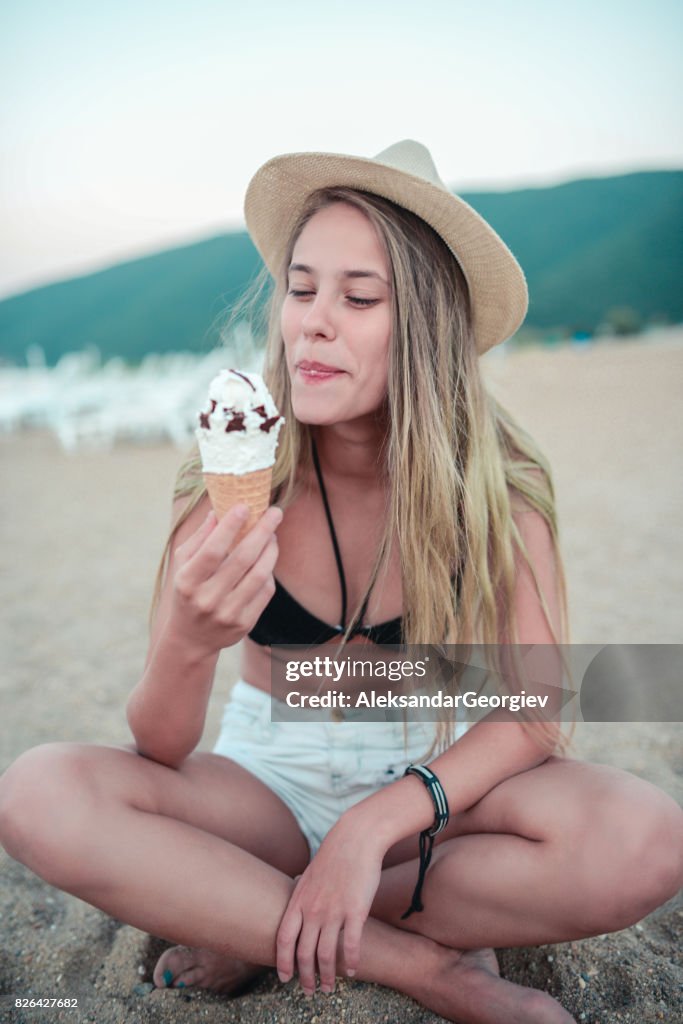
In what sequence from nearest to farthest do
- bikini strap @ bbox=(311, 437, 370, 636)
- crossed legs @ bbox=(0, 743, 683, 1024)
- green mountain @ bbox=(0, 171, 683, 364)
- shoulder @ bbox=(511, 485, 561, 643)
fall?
crossed legs @ bbox=(0, 743, 683, 1024)
shoulder @ bbox=(511, 485, 561, 643)
bikini strap @ bbox=(311, 437, 370, 636)
green mountain @ bbox=(0, 171, 683, 364)

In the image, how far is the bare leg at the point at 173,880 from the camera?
1.67 meters

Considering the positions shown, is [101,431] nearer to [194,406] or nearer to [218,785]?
[194,406]

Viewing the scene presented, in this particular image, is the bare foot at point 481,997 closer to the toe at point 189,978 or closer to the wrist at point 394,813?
the wrist at point 394,813

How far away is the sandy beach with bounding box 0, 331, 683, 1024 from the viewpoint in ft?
5.88

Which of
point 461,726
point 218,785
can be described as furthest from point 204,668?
point 461,726

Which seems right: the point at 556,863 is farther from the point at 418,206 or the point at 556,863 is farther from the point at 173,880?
the point at 418,206

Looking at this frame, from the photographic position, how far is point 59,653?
4.18m

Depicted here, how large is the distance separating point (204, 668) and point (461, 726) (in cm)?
94

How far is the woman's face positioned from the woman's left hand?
106cm

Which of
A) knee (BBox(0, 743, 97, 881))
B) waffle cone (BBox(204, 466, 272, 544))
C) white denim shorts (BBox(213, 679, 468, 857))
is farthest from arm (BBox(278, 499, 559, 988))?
waffle cone (BBox(204, 466, 272, 544))

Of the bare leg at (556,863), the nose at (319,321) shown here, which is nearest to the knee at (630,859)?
the bare leg at (556,863)

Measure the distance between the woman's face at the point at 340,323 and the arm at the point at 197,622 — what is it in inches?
19.0

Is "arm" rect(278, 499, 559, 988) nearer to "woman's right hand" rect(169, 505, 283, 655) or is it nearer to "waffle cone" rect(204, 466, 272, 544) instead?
"woman's right hand" rect(169, 505, 283, 655)

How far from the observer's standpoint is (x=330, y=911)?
5.36 ft
